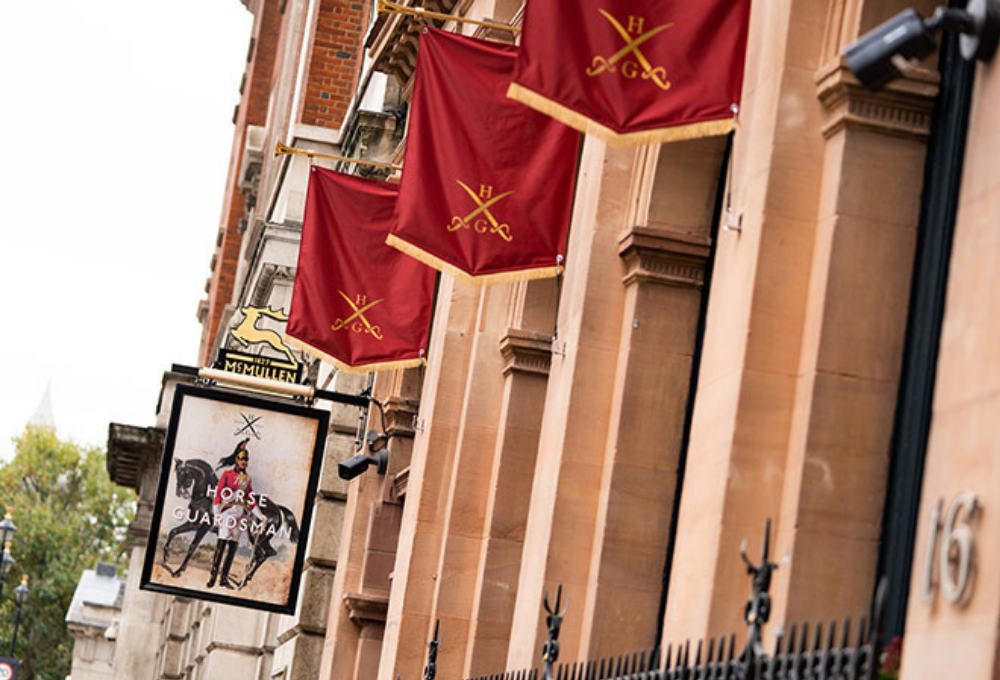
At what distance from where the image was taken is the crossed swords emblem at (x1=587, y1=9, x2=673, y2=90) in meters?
12.9

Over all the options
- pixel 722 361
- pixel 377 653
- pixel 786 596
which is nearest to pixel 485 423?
pixel 377 653

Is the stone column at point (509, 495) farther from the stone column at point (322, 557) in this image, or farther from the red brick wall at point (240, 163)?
the red brick wall at point (240, 163)

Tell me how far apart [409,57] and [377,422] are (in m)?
4.39

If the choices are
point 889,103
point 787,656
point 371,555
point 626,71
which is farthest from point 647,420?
point 371,555

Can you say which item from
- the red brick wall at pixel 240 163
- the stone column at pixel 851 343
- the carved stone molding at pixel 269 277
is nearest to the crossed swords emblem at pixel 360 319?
the carved stone molding at pixel 269 277

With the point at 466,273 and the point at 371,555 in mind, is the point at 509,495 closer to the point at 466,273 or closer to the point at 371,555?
the point at 466,273

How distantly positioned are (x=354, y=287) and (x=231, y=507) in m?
3.38

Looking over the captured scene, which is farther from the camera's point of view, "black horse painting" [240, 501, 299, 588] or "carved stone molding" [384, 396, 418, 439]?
"black horse painting" [240, 501, 299, 588]

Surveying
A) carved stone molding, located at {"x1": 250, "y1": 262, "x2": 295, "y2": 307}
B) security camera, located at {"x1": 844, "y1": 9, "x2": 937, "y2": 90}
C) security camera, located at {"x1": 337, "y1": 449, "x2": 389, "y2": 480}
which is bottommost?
security camera, located at {"x1": 337, "y1": 449, "x2": 389, "y2": 480}

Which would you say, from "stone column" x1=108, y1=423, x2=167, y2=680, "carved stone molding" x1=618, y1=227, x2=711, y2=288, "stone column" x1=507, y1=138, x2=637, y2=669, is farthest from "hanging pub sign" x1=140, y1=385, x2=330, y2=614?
"stone column" x1=108, y1=423, x2=167, y2=680

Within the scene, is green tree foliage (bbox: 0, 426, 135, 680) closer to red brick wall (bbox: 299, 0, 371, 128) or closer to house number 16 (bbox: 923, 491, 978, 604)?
red brick wall (bbox: 299, 0, 371, 128)

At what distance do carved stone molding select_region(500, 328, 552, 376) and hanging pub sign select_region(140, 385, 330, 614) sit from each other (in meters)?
6.45

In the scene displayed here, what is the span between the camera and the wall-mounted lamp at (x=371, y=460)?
24.0 m

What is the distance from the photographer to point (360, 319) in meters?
22.8
